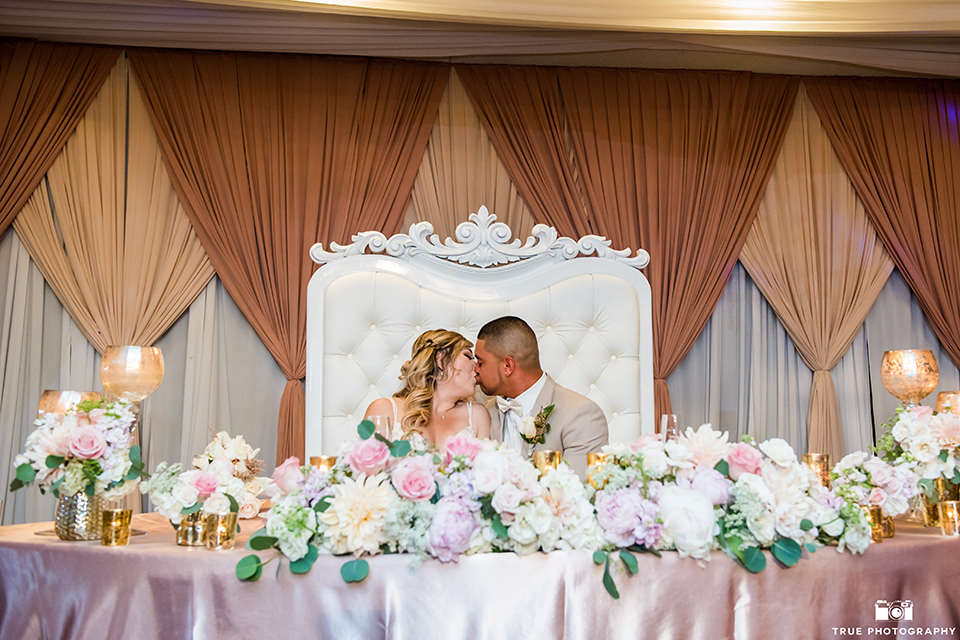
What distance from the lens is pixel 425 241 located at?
3771mm

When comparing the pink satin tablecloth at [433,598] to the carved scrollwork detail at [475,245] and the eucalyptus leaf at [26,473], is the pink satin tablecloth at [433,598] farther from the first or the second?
the carved scrollwork detail at [475,245]

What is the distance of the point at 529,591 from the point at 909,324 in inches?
161

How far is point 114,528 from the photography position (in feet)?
5.50

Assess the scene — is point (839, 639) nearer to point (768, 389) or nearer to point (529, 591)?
point (529, 591)

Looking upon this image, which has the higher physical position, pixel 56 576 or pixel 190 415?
pixel 190 415

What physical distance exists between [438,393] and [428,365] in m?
0.14

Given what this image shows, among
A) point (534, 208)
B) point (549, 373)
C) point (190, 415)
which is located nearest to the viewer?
point (549, 373)

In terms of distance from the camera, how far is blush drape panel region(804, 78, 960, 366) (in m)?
4.68

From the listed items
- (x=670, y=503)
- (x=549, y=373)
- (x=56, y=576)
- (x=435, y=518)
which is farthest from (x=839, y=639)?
(x=549, y=373)

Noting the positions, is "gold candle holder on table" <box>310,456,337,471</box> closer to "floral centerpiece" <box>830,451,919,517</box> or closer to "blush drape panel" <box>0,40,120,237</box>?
"floral centerpiece" <box>830,451,919,517</box>

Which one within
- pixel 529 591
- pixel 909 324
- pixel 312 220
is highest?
pixel 312 220

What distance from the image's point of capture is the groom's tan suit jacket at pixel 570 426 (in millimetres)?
3209

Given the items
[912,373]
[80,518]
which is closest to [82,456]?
[80,518]

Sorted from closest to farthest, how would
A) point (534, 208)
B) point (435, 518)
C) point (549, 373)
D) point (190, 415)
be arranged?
1. point (435, 518)
2. point (549, 373)
3. point (190, 415)
4. point (534, 208)
